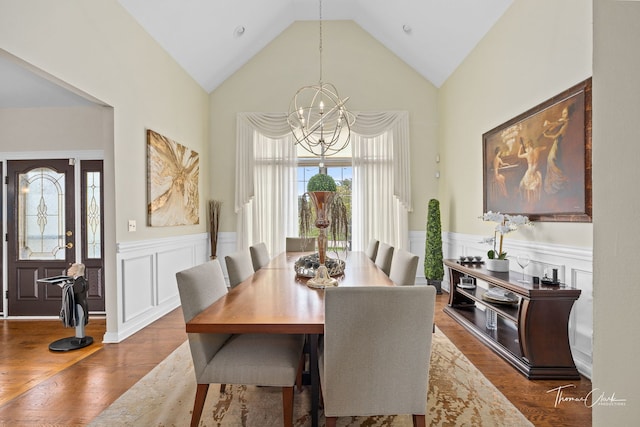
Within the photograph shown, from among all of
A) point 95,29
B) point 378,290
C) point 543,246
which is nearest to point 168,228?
point 95,29

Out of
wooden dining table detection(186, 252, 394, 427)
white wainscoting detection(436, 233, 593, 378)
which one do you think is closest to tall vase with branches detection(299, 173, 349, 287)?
wooden dining table detection(186, 252, 394, 427)

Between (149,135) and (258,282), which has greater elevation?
(149,135)

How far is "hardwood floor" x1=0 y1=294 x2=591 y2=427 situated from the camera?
6.58 feet

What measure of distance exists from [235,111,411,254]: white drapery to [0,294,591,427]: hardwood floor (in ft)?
7.02

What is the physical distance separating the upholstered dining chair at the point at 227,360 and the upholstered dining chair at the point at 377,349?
266 millimetres

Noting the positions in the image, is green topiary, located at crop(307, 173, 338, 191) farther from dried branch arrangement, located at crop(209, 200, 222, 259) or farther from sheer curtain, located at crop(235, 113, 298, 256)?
dried branch arrangement, located at crop(209, 200, 222, 259)

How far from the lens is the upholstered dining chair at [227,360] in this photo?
1670mm

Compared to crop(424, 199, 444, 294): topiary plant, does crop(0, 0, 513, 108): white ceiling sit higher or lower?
higher

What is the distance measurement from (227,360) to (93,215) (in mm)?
3193

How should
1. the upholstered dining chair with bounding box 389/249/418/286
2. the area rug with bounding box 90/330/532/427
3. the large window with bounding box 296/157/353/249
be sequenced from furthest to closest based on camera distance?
the large window with bounding box 296/157/353/249 → the upholstered dining chair with bounding box 389/249/418/286 → the area rug with bounding box 90/330/532/427

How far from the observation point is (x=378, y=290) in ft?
4.58

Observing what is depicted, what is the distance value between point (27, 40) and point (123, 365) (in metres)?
2.43

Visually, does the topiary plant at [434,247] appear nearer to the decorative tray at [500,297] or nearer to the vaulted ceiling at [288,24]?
the decorative tray at [500,297]

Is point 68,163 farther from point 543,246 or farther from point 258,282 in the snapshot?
point 543,246
